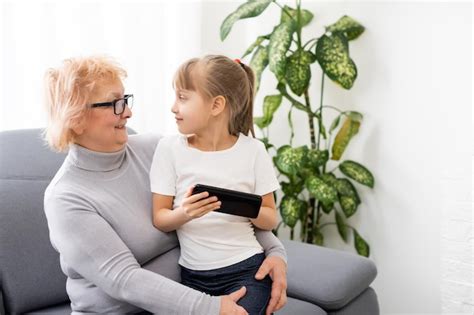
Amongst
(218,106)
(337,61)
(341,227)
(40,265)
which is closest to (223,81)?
(218,106)

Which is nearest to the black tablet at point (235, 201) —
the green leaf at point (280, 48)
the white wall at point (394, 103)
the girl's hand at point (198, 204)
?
the girl's hand at point (198, 204)

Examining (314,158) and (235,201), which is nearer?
(235,201)

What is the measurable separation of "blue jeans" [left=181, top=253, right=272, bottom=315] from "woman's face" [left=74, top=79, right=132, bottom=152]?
1.32ft

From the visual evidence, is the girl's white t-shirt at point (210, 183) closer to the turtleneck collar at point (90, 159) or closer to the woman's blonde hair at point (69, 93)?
the turtleneck collar at point (90, 159)

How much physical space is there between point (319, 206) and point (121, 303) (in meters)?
1.57

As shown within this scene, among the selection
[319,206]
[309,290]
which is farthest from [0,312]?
[319,206]

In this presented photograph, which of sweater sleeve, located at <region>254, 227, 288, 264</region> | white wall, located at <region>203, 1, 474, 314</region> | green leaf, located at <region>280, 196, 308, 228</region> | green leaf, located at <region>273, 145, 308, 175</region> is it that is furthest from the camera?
green leaf, located at <region>280, 196, 308, 228</region>

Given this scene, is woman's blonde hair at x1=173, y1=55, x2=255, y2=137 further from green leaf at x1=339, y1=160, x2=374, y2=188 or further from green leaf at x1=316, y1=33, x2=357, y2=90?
green leaf at x1=339, y1=160, x2=374, y2=188

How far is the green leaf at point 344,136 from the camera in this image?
9.09ft

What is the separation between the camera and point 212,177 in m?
1.60

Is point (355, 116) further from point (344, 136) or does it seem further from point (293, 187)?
point (293, 187)

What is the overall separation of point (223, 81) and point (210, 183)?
27 centimetres

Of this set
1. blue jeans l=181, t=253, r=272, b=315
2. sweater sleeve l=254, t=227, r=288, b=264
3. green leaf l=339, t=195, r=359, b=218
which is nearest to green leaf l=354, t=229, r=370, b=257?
green leaf l=339, t=195, r=359, b=218

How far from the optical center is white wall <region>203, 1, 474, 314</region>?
2.53 meters
